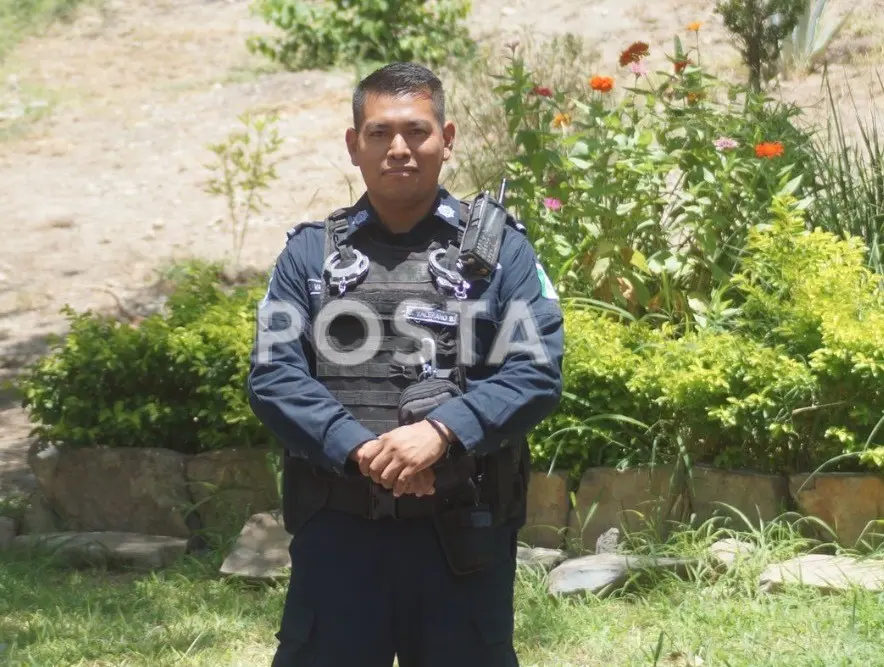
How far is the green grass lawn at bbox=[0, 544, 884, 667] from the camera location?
3.74 m

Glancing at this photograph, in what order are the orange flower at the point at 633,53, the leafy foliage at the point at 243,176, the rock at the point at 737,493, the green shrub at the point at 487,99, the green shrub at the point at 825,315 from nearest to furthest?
the green shrub at the point at 825,315 < the rock at the point at 737,493 < the orange flower at the point at 633,53 < the leafy foliage at the point at 243,176 < the green shrub at the point at 487,99

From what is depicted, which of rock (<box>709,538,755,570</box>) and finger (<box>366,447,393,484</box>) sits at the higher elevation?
finger (<box>366,447,393,484</box>)

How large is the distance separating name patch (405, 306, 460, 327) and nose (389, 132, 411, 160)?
307 millimetres

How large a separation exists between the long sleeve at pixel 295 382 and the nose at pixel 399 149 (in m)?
0.26

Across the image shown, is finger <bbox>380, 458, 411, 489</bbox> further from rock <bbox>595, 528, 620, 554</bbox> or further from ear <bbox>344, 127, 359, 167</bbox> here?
rock <bbox>595, 528, 620, 554</bbox>

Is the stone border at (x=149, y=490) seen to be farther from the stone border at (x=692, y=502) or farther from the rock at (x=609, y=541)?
the rock at (x=609, y=541)

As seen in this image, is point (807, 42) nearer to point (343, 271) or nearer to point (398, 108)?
point (398, 108)

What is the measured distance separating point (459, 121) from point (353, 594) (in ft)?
20.9

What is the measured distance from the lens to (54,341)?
533 cm

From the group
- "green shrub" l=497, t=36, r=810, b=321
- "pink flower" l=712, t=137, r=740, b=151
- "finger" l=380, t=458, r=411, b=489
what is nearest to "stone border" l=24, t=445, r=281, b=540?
"green shrub" l=497, t=36, r=810, b=321

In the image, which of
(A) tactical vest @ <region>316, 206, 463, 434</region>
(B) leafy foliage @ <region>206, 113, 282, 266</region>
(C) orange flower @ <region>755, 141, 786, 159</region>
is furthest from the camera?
(B) leafy foliage @ <region>206, 113, 282, 266</region>

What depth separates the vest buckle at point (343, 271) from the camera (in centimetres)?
276

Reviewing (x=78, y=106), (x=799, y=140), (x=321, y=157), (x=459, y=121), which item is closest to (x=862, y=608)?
(x=799, y=140)

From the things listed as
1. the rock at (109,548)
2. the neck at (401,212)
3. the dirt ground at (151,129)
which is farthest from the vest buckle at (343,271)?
the dirt ground at (151,129)
